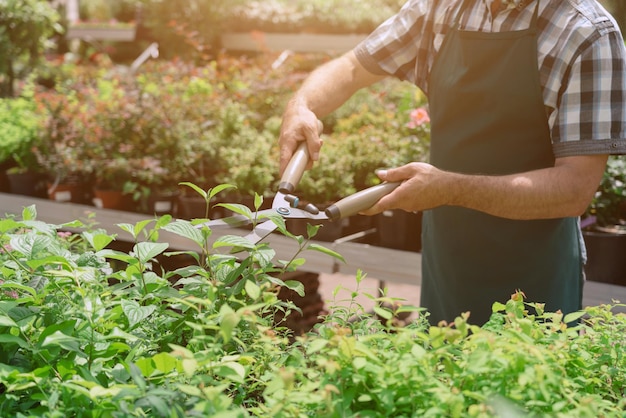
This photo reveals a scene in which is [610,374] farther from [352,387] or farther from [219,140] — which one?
[219,140]

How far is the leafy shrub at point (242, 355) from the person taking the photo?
809 mm

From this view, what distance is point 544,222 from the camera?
187cm

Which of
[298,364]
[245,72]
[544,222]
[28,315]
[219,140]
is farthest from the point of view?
[245,72]

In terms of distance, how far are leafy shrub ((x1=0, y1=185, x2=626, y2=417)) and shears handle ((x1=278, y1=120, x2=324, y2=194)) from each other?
37cm

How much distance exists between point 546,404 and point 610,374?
236 mm

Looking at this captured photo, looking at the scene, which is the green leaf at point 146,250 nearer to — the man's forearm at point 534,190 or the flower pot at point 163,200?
the man's forearm at point 534,190

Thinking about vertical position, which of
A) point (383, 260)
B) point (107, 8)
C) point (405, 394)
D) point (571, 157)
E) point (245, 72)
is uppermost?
point (107, 8)

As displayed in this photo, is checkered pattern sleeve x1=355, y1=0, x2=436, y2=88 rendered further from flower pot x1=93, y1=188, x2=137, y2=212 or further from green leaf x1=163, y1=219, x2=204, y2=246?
flower pot x1=93, y1=188, x2=137, y2=212

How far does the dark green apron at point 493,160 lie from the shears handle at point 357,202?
0.42 m

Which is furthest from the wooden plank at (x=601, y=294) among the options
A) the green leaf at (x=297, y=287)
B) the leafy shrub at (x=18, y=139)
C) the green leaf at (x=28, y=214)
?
the leafy shrub at (x=18, y=139)

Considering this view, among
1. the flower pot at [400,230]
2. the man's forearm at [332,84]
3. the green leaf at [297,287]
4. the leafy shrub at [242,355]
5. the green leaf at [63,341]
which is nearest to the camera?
the leafy shrub at [242,355]

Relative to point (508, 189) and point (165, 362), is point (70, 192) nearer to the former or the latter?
point (508, 189)

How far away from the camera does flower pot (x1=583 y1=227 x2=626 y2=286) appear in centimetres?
302

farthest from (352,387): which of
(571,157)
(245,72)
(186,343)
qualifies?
(245,72)
